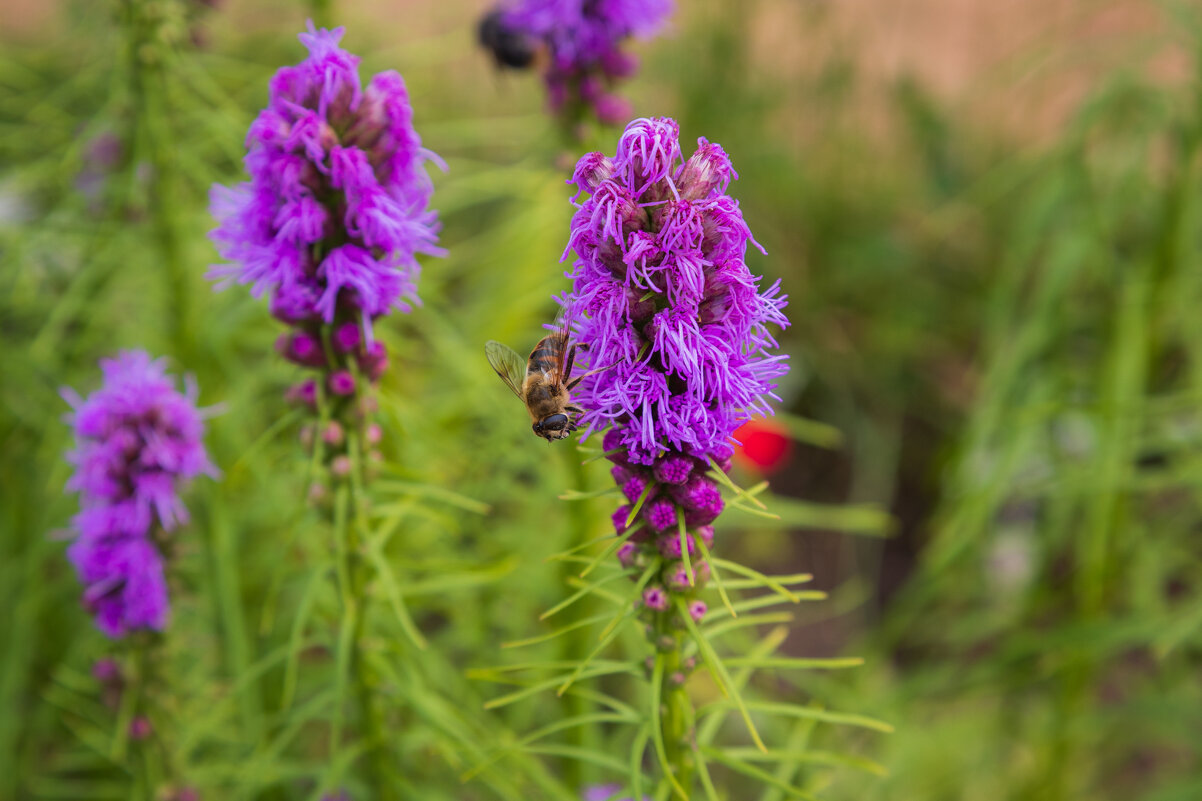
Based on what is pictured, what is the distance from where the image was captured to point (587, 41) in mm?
2605

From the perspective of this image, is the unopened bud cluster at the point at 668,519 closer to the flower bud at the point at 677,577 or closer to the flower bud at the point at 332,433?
the flower bud at the point at 677,577

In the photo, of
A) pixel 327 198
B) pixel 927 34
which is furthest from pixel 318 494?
pixel 927 34

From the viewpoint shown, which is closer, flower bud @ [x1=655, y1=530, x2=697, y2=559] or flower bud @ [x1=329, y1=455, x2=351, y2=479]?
flower bud @ [x1=655, y1=530, x2=697, y2=559]

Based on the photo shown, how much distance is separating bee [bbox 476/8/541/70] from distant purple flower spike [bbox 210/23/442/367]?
1.37 meters

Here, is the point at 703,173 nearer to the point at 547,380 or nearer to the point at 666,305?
the point at 666,305

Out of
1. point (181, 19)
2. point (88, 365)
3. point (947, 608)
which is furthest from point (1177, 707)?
point (88, 365)

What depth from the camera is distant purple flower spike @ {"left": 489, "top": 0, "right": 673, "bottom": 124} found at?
8.39 feet

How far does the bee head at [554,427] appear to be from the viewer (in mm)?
1688

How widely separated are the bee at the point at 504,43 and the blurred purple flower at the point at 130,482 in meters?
1.59

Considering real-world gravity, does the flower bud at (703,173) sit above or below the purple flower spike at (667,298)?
above

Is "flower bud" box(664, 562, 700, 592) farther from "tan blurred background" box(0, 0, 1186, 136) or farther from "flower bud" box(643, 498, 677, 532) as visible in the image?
"tan blurred background" box(0, 0, 1186, 136)

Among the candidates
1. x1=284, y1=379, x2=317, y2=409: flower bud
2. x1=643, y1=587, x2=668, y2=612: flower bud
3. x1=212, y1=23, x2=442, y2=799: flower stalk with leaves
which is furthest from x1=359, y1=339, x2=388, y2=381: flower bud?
x1=643, y1=587, x2=668, y2=612: flower bud

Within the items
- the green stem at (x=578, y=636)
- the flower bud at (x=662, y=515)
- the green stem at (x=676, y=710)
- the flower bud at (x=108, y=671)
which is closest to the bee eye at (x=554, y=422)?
the flower bud at (x=662, y=515)

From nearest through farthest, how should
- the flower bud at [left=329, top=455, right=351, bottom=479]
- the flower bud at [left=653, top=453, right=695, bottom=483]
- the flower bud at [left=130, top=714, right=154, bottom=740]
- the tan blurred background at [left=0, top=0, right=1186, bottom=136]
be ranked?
1. the flower bud at [left=653, top=453, right=695, bottom=483]
2. the flower bud at [left=329, top=455, right=351, bottom=479]
3. the flower bud at [left=130, top=714, right=154, bottom=740]
4. the tan blurred background at [left=0, top=0, right=1186, bottom=136]
